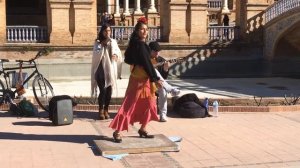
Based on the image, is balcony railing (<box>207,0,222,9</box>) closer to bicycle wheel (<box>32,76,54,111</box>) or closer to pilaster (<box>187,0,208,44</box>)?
pilaster (<box>187,0,208,44</box>)

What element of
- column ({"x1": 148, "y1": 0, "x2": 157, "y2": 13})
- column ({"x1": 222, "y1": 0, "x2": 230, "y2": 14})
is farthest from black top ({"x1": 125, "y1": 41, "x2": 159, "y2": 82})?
column ({"x1": 222, "y1": 0, "x2": 230, "y2": 14})

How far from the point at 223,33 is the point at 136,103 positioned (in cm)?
1671

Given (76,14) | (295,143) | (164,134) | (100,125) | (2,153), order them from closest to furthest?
(2,153)
(295,143)
(164,134)
(100,125)
(76,14)

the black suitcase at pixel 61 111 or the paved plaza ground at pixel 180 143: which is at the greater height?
the black suitcase at pixel 61 111

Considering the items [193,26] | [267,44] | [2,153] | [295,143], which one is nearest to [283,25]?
[267,44]

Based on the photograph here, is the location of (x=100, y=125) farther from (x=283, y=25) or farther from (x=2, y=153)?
(x=283, y=25)

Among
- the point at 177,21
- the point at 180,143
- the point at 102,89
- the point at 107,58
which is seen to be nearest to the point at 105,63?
the point at 107,58

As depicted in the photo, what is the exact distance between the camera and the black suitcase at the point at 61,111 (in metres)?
10.2

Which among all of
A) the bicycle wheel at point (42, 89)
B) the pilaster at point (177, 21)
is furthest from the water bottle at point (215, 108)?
the pilaster at point (177, 21)

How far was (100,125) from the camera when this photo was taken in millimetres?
10383

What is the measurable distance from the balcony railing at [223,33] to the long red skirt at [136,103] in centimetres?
1629

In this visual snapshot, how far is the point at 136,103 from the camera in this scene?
27.6ft

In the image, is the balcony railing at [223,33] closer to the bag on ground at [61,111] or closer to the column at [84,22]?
the column at [84,22]

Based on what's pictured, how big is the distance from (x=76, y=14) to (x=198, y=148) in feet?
49.0
